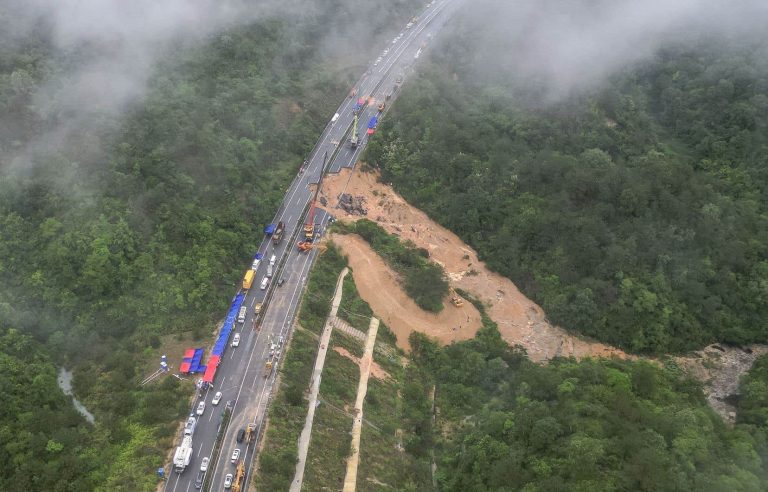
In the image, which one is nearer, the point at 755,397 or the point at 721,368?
the point at 755,397

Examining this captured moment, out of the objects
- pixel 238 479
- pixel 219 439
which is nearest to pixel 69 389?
pixel 219 439

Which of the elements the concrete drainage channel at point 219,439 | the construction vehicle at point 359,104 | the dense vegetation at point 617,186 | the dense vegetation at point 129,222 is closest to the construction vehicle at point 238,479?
the concrete drainage channel at point 219,439

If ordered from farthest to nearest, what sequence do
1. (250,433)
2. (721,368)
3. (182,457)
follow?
(721,368) → (250,433) → (182,457)

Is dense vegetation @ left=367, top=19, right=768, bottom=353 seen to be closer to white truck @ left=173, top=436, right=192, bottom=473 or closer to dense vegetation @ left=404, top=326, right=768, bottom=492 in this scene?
dense vegetation @ left=404, top=326, right=768, bottom=492

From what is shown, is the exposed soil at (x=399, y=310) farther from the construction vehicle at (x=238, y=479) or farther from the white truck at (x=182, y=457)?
the white truck at (x=182, y=457)

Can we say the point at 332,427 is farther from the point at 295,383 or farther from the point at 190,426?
the point at 190,426

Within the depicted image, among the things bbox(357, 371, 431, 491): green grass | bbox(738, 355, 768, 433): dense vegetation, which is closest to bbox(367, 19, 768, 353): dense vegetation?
bbox(738, 355, 768, 433): dense vegetation

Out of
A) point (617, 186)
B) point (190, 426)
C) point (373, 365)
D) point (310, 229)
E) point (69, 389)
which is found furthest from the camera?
point (617, 186)
